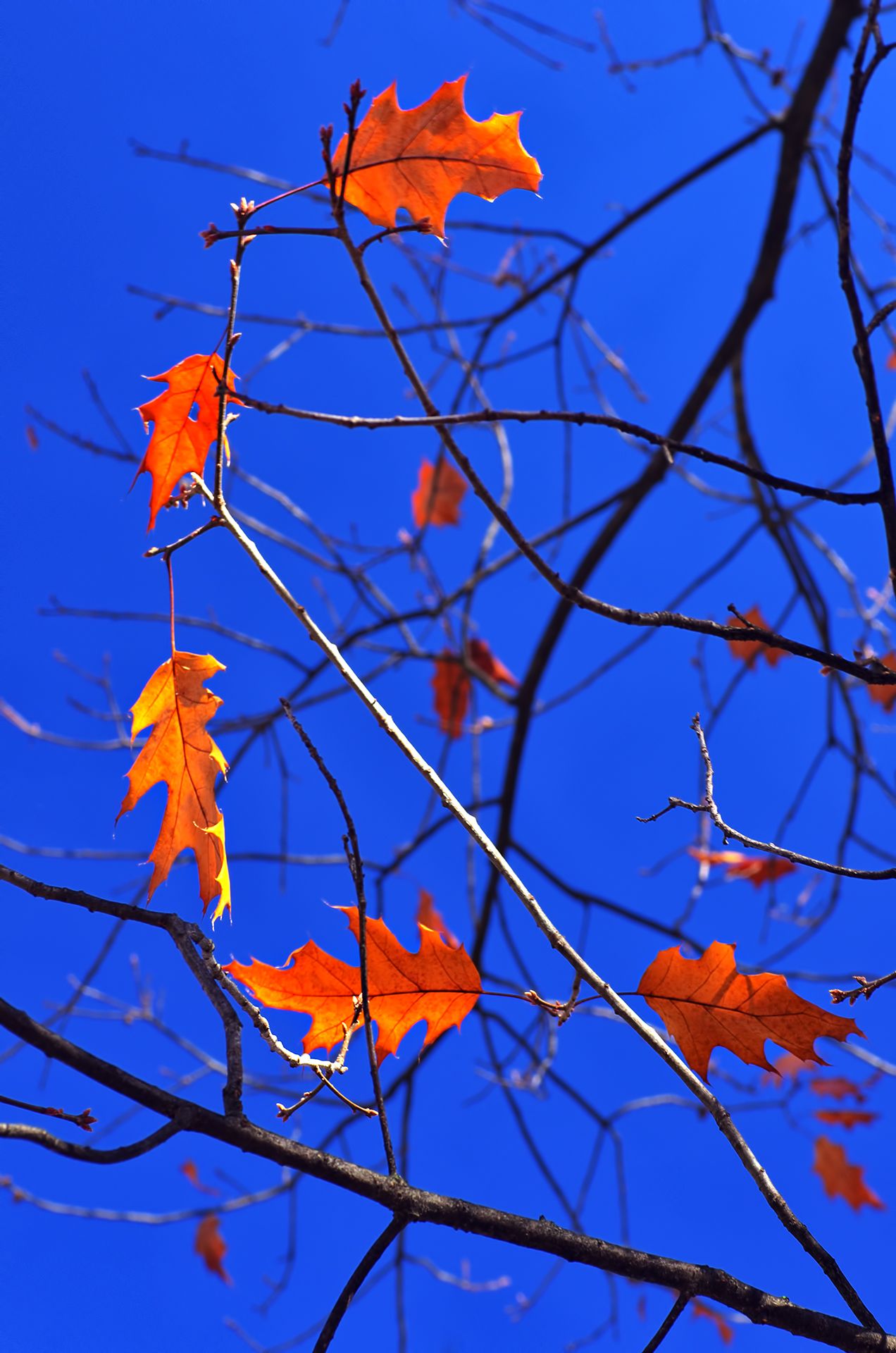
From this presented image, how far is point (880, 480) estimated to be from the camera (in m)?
0.71

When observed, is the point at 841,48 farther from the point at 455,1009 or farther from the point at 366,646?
the point at 455,1009

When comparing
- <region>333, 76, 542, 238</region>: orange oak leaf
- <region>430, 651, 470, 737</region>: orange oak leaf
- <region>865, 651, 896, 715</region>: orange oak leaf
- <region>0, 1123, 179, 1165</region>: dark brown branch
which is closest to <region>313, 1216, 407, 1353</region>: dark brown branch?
<region>0, 1123, 179, 1165</region>: dark brown branch

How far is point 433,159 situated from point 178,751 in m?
0.58

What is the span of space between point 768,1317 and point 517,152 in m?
0.91

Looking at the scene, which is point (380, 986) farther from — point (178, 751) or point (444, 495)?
point (444, 495)

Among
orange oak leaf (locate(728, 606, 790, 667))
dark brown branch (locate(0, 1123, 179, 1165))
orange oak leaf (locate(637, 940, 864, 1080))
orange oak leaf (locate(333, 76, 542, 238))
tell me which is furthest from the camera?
orange oak leaf (locate(728, 606, 790, 667))

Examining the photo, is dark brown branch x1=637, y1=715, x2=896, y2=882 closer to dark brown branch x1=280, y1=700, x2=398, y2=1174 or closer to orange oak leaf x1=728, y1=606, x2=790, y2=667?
dark brown branch x1=280, y1=700, x2=398, y2=1174

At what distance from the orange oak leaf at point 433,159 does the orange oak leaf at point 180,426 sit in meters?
0.21

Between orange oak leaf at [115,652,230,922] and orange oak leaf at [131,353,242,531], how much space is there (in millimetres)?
141

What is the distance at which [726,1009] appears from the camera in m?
0.79

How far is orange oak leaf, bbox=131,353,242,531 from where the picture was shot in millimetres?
893

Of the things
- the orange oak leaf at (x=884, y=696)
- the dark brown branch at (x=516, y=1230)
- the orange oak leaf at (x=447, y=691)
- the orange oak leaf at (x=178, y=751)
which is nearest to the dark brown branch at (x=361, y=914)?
the dark brown branch at (x=516, y=1230)

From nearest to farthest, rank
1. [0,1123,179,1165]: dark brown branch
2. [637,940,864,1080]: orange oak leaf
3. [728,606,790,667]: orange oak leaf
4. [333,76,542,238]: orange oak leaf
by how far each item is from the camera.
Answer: [0,1123,179,1165]: dark brown branch → [637,940,864,1080]: orange oak leaf → [333,76,542,238]: orange oak leaf → [728,606,790,667]: orange oak leaf

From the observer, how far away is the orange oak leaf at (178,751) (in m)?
0.88
